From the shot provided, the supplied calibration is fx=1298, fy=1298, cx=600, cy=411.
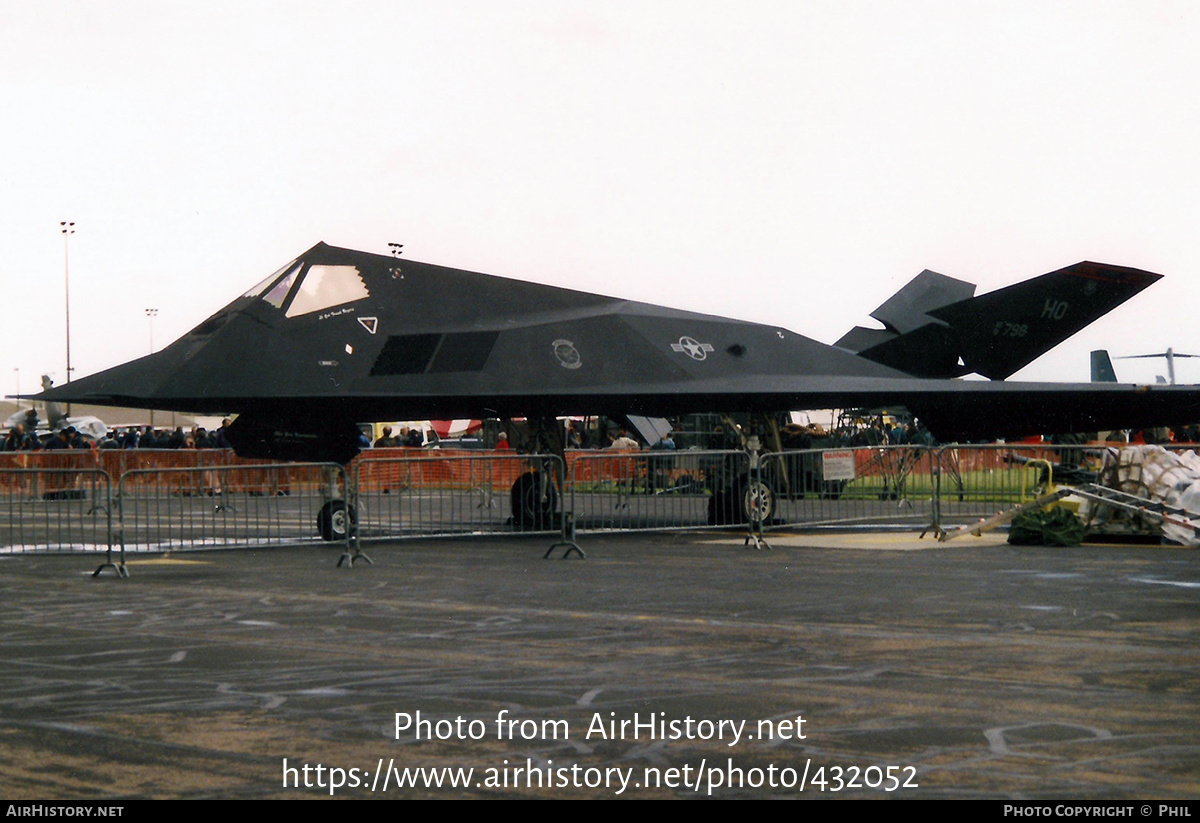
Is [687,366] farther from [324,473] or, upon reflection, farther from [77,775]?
[77,775]

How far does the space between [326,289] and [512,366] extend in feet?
7.45

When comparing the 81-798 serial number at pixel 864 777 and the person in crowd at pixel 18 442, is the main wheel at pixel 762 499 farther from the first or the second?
the person in crowd at pixel 18 442

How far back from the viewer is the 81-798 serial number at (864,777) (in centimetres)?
435

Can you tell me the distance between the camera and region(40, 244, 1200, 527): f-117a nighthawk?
13828 mm

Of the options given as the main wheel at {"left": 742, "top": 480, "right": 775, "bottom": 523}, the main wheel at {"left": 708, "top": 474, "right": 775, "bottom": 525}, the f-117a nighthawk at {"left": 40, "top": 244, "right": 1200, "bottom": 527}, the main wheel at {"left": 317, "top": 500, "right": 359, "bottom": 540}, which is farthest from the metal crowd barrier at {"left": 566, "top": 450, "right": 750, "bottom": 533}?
the main wheel at {"left": 317, "top": 500, "right": 359, "bottom": 540}

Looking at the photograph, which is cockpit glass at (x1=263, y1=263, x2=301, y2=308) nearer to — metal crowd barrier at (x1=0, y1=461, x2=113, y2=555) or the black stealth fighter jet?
the black stealth fighter jet

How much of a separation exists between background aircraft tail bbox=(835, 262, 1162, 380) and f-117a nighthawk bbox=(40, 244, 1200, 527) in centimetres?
3

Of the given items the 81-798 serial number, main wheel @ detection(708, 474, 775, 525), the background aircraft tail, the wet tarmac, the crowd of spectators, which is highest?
the background aircraft tail

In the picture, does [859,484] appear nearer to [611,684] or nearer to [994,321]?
[994,321]

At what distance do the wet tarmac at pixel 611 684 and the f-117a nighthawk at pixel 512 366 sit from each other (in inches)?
122

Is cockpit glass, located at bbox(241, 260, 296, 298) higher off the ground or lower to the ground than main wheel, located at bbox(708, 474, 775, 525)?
higher

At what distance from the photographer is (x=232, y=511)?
16250 mm

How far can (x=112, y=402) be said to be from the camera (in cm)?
1353
